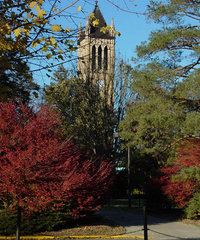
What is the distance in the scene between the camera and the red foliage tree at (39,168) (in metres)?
10.0

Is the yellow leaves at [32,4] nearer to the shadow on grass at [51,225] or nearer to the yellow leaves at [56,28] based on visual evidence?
the yellow leaves at [56,28]

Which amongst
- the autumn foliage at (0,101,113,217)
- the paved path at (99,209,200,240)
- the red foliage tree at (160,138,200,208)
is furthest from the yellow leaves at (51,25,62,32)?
the red foliage tree at (160,138,200,208)

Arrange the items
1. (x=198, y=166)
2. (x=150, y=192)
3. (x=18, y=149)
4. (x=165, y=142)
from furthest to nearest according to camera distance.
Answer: (x=150, y=192) → (x=165, y=142) → (x=198, y=166) → (x=18, y=149)

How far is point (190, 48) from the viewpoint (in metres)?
14.7

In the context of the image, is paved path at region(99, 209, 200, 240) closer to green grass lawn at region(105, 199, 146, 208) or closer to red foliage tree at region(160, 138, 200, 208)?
red foliage tree at region(160, 138, 200, 208)

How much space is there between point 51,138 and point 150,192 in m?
9.69

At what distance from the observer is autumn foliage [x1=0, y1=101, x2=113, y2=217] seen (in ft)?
32.9

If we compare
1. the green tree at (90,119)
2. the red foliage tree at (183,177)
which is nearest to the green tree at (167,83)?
the red foliage tree at (183,177)

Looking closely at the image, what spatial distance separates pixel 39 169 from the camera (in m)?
10.2

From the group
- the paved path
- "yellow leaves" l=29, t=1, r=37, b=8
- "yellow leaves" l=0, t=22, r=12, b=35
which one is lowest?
the paved path

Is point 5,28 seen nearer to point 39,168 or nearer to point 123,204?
point 39,168

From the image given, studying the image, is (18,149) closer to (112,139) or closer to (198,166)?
(198,166)

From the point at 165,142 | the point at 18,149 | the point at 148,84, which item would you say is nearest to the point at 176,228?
the point at 165,142

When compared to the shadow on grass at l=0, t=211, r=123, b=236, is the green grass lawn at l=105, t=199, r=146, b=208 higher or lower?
lower
